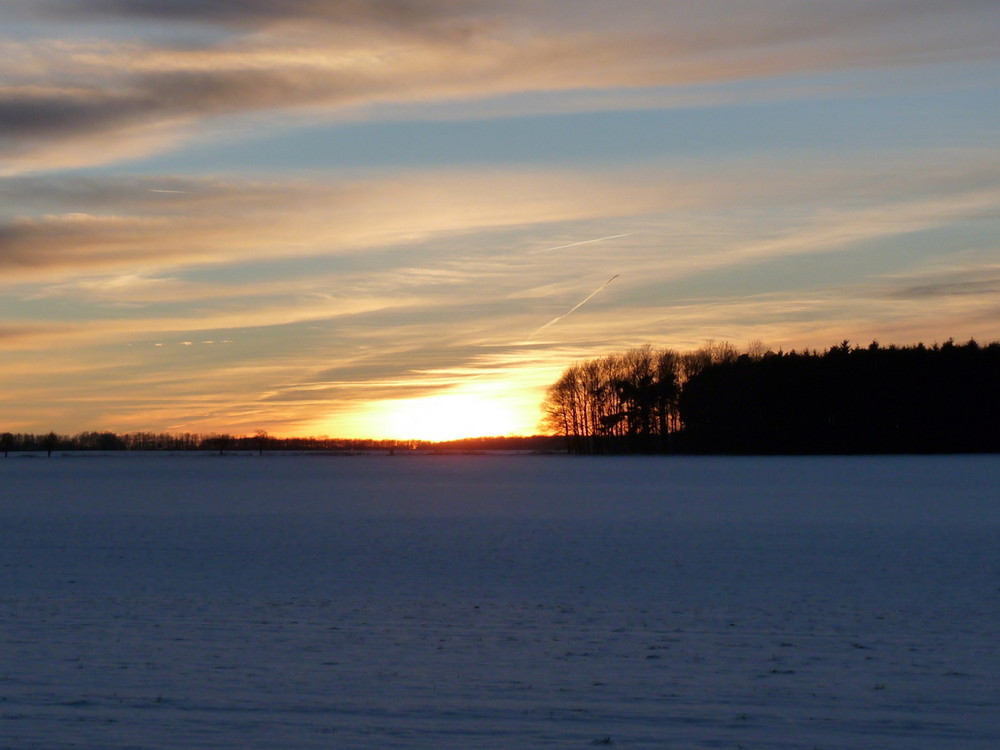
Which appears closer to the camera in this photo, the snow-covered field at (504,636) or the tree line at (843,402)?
the snow-covered field at (504,636)

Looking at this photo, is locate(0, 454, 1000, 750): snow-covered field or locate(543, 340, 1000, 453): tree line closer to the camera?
locate(0, 454, 1000, 750): snow-covered field

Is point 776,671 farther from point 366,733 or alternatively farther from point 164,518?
point 164,518

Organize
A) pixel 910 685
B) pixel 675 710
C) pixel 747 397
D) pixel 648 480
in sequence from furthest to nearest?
pixel 747 397
pixel 648 480
pixel 910 685
pixel 675 710

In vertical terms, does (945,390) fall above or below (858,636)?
above

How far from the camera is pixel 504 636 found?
1120 centimetres

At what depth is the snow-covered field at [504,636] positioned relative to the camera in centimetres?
776

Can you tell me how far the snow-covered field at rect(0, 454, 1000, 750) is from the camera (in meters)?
7.76

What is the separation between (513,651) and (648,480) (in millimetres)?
41012

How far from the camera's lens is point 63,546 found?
20656mm

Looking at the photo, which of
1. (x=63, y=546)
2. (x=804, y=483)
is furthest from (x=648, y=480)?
(x=63, y=546)

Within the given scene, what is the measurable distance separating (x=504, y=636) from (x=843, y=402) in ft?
308

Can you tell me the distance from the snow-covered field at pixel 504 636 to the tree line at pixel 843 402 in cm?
7604

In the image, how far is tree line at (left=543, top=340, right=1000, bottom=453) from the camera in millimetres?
94375

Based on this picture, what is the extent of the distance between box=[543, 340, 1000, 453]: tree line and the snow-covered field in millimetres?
76040
